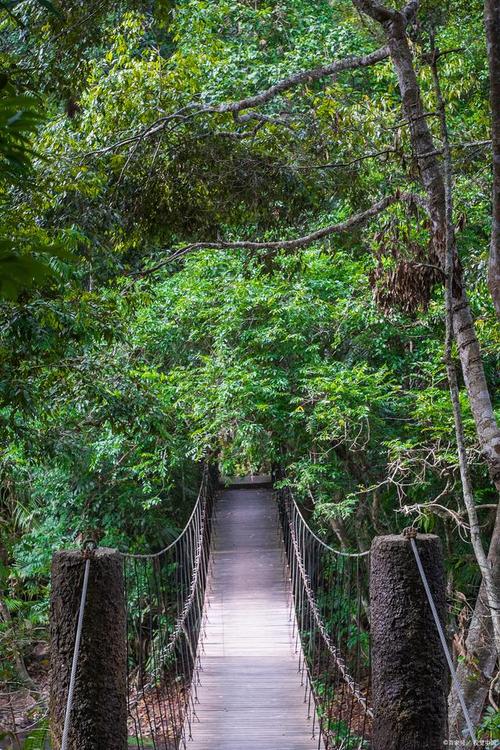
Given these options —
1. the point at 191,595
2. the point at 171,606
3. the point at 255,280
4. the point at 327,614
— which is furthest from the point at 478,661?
the point at 171,606

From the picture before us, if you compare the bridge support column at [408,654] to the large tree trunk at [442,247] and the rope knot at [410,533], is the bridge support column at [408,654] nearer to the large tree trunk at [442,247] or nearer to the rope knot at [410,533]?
the rope knot at [410,533]

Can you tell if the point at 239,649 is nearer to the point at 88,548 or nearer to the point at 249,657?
the point at 249,657

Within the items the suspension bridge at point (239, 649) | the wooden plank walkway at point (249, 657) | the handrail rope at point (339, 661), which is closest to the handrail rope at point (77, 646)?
the suspension bridge at point (239, 649)

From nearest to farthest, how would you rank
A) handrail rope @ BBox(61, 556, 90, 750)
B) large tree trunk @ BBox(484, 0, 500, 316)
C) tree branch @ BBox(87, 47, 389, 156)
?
handrail rope @ BBox(61, 556, 90, 750)
large tree trunk @ BBox(484, 0, 500, 316)
tree branch @ BBox(87, 47, 389, 156)

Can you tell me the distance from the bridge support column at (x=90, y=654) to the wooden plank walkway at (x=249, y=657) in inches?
70.4

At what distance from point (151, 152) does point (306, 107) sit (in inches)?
41.5

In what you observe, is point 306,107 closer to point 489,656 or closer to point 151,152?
point 151,152

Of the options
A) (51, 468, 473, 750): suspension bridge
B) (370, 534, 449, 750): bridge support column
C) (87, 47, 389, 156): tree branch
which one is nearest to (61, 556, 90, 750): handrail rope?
(51, 468, 473, 750): suspension bridge

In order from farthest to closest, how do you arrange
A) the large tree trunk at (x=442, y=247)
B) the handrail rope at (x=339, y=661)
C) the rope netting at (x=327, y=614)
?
the rope netting at (x=327, y=614) < the large tree trunk at (x=442, y=247) < the handrail rope at (x=339, y=661)

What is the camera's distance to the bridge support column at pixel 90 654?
184cm

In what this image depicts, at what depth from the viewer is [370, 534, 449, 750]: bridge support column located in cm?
192

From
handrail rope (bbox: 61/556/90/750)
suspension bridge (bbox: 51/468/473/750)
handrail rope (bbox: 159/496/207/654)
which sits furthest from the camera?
handrail rope (bbox: 159/496/207/654)

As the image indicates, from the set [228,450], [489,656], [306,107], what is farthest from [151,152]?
[489,656]

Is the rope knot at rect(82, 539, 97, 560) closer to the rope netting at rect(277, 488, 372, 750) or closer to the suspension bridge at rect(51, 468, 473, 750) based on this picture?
the suspension bridge at rect(51, 468, 473, 750)
